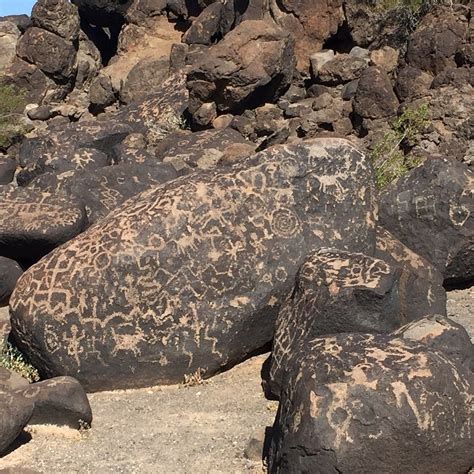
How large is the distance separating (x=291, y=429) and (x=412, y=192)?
14.3 feet

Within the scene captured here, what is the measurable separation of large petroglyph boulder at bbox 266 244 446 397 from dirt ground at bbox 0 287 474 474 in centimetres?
A: 44

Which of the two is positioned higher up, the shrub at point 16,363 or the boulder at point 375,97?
the shrub at point 16,363

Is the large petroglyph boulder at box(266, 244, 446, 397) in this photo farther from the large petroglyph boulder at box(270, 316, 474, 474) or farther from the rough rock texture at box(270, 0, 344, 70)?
the rough rock texture at box(270, 0, 344, 70)

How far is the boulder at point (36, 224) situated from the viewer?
9773mm

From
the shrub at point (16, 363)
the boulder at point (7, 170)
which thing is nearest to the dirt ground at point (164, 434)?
the shrub at point (16, 363)

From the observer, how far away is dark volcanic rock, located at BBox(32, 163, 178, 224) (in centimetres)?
1088

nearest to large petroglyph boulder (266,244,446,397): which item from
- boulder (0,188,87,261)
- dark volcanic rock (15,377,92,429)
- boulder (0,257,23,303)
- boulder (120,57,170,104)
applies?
dark volcanic rock (15,377,92,429)

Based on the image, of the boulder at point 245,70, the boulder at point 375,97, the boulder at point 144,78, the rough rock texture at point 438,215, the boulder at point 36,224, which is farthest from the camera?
the boulder at point 144,78

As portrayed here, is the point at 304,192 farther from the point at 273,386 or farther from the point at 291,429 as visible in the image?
the point at 291,429

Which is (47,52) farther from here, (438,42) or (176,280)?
(176,280)

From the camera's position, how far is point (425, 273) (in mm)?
8812

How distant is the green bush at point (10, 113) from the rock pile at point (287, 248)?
311cm

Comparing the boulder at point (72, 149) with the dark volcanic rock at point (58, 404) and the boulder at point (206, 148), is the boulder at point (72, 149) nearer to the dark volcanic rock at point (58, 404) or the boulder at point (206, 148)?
the boulder at point (206, 148)

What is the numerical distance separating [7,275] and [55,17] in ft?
42.9
